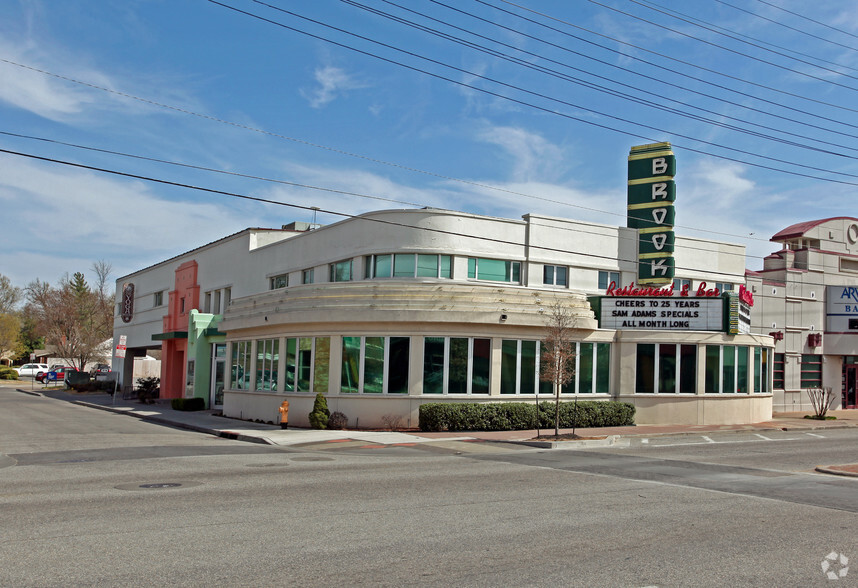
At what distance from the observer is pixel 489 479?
13.6m

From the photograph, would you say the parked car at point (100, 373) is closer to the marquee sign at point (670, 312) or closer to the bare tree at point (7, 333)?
the bare tree at point (7, 333)

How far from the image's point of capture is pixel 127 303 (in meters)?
54.4

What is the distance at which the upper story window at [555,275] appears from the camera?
102ft

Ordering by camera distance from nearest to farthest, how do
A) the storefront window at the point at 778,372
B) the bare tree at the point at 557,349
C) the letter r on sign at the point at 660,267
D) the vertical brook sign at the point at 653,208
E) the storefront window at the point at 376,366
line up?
the bare tree at the point at 557,349, the storefront window at the point at 376,366, the vertical brook sign at the point at 653,208, the letter r on sign at the point at 660,267, the storefront window at the point at 778,372

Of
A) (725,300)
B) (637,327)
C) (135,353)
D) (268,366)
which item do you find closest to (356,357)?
(268,366)

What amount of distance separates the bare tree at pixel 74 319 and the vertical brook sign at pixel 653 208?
53135mm

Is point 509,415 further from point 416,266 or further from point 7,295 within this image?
point 7,295

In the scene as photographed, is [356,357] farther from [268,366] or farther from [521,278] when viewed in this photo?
[521,278]

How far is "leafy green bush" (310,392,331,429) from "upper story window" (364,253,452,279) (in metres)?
6.27

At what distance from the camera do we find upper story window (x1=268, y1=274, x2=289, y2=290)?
35.0 m

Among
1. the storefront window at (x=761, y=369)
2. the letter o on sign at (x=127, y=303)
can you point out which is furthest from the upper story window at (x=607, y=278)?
the letter o on sign at (x=127, y=303)

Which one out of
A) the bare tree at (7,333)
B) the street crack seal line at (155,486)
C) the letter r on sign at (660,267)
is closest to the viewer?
the street crack seal line at (155,486)

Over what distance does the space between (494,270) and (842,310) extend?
22.7m

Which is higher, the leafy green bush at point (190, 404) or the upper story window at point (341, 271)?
the upper story window at point (341, 271)
